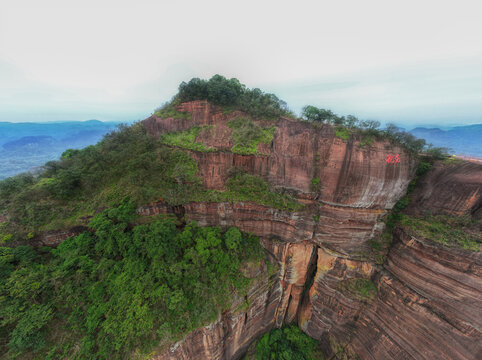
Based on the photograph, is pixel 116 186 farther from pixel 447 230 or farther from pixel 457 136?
pixel 457 136

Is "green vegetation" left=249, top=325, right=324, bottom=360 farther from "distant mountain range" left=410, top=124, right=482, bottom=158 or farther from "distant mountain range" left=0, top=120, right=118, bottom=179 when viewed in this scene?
"distant mountain range" left=0, top=120, right=118, bottom=179

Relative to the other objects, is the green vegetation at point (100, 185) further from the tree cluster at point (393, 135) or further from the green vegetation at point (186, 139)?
the tree cluster at point (393, 135)

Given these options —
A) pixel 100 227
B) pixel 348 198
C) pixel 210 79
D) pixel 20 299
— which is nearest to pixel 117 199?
pixel 100 227

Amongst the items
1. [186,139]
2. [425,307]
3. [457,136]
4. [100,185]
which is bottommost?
[425,307]

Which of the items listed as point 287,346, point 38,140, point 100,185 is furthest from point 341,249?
point 38,140

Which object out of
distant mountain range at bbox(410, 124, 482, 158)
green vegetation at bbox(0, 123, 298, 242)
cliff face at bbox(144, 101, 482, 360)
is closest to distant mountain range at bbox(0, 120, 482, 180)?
distant mountain range at bbox(410, 124, 482, 158)

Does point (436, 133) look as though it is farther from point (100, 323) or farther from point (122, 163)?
point (100, 323)
